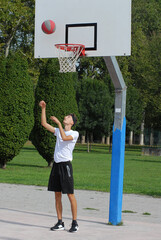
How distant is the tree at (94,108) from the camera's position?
49.8 metres

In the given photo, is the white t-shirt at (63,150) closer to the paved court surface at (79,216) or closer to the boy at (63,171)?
the boy at (63,171)

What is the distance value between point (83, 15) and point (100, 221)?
13.4 feet

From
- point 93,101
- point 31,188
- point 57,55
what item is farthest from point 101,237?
point 93,101

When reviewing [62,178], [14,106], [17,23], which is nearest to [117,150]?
[62,178]

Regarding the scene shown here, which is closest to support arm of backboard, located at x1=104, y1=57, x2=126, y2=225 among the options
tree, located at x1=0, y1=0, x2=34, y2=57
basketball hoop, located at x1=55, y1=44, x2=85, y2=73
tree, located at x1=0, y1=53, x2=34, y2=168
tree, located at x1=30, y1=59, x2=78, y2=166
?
basketball hoop, located at x1=55, y1=44, x2=85, y2=73

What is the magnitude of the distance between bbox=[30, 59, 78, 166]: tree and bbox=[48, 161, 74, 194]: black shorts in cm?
1529

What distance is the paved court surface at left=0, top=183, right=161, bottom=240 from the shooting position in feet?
25.4


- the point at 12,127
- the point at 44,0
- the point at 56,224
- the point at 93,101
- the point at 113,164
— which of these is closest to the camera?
the point at 56,224

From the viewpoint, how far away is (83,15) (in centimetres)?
936

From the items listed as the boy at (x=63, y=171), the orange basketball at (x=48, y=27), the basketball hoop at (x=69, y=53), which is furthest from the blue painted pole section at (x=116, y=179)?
the orange basketball at (x=48, y=27)

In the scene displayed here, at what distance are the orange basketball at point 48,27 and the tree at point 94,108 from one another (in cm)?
4014

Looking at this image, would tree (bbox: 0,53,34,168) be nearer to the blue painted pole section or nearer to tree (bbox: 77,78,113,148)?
the blue painted pole section

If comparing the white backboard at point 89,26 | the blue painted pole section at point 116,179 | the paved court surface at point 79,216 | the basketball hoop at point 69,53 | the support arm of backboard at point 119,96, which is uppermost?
the white backboard at point 89,26

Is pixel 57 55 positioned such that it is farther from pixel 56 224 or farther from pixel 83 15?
pixel 56 224
